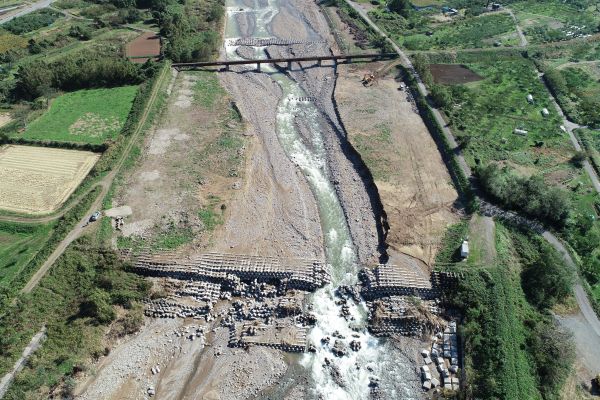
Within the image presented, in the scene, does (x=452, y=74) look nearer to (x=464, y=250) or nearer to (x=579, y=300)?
(x=464, y=250)

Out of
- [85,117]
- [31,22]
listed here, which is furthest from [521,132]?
[31,22]

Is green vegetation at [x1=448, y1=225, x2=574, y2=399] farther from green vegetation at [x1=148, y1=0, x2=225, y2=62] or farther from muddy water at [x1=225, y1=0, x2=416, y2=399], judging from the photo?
green vegetation at [x1=148, y1=0, x2=225, y2=62]

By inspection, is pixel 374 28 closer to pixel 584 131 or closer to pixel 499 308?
pixel 584 131

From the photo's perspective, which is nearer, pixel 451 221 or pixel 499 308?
pixel 499 308

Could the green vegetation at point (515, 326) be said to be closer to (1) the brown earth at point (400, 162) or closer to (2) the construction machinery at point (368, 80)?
(1) the brown earth at point (400, 162)

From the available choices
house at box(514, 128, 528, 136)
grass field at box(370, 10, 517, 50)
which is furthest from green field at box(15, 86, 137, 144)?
house at box(514, 128, 528, 136)

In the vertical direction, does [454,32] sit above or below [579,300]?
above

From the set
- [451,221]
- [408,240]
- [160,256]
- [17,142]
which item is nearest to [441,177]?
[451,221]

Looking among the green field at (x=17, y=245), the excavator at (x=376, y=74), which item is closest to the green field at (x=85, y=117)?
the green field at (x=17, y=245)
